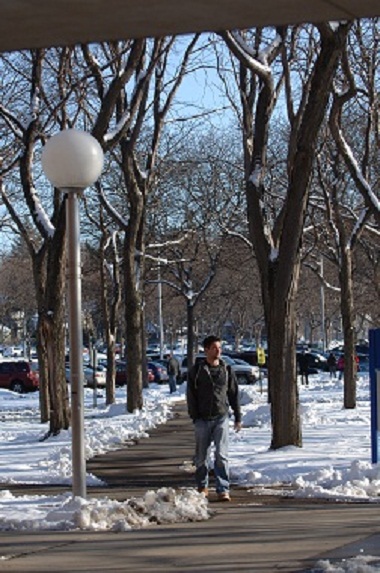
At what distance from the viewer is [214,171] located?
151ft

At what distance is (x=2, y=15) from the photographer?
789cm

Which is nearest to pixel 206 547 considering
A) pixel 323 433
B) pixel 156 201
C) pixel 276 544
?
pixel 276 544

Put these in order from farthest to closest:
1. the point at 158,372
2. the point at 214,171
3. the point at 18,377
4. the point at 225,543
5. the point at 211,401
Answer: the point at 158,372
the point at 18,377
the point at 214,171
the point at 211,401
the point at 225,543

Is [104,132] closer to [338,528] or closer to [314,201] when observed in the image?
[338,528]

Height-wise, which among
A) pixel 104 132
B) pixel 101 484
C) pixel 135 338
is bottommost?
pixel 101 484

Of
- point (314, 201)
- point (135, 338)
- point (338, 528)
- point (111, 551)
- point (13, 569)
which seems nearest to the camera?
point (13, 569)

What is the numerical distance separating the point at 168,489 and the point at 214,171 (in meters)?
33.8

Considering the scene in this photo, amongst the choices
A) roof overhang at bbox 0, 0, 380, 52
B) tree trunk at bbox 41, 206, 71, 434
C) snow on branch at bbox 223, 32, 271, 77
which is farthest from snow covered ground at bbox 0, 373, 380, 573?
snow on branch at bbox 223, 32, 271, 77

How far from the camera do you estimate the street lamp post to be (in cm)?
1248

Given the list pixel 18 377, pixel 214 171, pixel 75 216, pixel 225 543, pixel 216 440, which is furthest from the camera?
pixel 18 377

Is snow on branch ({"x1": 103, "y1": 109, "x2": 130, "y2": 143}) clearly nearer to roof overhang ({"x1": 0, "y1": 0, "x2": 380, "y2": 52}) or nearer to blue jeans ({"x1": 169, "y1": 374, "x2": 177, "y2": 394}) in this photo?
roof overhang ({"x1": 0, "y1": 0, "x2": 380, "y2": 52})

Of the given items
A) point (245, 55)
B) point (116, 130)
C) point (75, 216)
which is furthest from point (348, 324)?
point (75, 216)

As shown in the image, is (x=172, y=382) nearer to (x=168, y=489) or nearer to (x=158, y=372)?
(x=158, y=372)

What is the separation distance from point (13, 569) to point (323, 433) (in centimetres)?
1502
